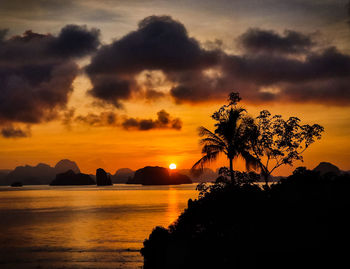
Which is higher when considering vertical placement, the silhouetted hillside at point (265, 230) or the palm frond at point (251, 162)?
the palm frond at point (251, 162)

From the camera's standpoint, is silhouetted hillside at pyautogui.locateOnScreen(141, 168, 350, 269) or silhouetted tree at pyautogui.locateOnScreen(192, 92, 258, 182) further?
silhouetted tree at pyautogui.locateOnScreen(192, 92, 258, 182)

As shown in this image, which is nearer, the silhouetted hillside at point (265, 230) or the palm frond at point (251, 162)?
the silhouetted hillside at point (265, 230)

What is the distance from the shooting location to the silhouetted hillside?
14445 millimetres

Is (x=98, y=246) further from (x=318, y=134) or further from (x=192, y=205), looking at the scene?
(x=318, y=134)

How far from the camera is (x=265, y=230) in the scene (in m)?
15.9

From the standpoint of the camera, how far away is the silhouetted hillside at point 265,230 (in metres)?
14.4

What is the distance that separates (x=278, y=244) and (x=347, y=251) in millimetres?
2383

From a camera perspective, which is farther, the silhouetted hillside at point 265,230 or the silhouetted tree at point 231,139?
the silhouetted tree at point 231,139

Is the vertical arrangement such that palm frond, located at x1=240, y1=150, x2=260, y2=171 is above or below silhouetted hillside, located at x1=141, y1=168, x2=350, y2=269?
above

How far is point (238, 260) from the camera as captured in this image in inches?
609

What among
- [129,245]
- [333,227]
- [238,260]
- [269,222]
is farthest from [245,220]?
[129,245]

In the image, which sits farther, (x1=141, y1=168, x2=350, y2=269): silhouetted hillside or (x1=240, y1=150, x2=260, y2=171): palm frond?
(x1=240, y1=150, x2=260, y2=171): palm frond

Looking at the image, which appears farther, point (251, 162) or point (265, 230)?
point (251, 162)

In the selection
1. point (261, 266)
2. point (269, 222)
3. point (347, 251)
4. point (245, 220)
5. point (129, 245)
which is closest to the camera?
point (347, 251)
